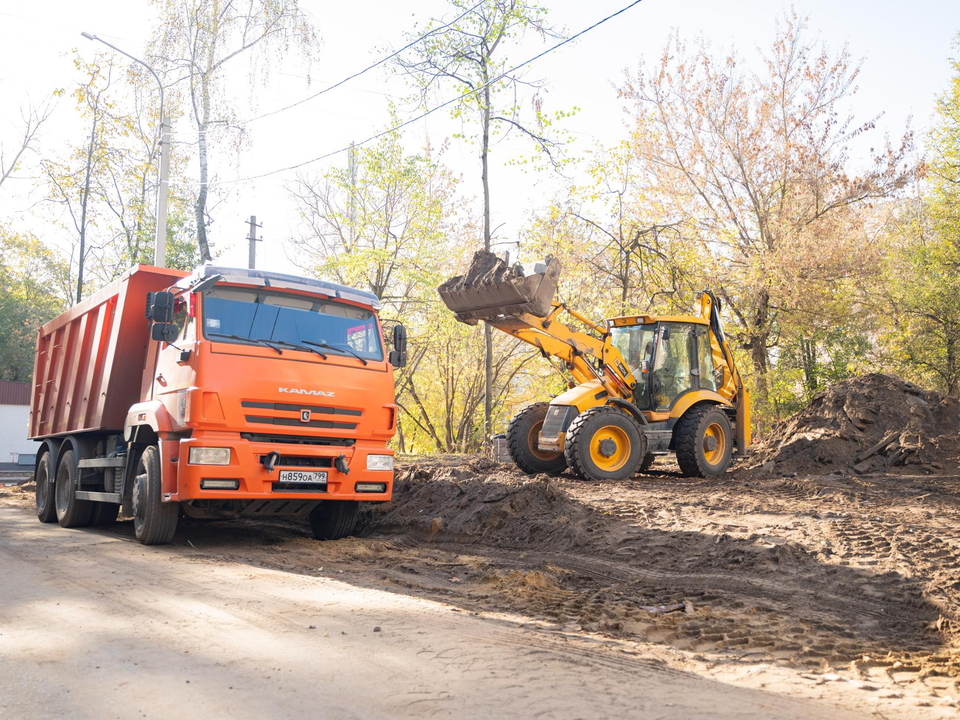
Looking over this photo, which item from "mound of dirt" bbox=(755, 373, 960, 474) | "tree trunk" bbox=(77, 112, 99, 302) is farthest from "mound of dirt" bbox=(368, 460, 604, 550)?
"tree trunk" bbox=(77, 112, 99, 302)

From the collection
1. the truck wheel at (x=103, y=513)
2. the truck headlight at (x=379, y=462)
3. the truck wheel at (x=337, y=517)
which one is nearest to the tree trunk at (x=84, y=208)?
the truck wheel at (x=103, y=513)

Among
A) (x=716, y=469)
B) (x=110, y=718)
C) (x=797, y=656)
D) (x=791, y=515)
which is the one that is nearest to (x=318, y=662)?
(x=110, y=718)

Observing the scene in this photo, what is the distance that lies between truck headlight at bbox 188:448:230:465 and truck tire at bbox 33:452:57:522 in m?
5.25

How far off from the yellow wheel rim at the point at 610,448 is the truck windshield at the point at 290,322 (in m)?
5.20

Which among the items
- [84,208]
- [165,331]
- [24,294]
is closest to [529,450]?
[165,331]

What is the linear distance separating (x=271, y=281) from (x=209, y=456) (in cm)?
199

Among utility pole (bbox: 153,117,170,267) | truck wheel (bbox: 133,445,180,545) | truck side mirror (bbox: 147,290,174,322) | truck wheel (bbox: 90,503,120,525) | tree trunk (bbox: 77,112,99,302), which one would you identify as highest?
tree trunk (bbox: 77,112,99,302)

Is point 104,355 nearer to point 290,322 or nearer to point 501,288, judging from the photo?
point 290,322

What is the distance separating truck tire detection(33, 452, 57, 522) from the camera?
478 inches

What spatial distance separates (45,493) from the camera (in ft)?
40.6

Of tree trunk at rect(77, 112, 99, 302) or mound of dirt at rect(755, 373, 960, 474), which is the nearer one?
mound of dirt at rect(755, 373, 960, 474)

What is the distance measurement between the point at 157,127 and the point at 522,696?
28551mm

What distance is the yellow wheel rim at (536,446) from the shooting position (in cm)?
1446

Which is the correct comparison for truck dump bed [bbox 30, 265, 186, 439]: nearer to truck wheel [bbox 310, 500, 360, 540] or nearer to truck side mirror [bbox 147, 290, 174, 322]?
truck side mirror [bbox 147, 290, 174, 322]
